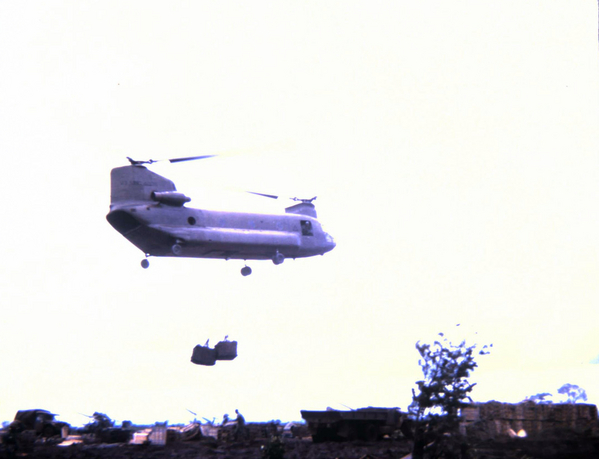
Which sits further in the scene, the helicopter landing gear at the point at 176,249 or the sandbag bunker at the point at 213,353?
the sandbag bunker at the point at 213,353

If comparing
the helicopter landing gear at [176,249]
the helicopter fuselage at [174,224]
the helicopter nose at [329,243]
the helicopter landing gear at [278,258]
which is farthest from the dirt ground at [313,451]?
the helicopter nose at [329,243]

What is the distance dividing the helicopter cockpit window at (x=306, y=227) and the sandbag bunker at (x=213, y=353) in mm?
8277

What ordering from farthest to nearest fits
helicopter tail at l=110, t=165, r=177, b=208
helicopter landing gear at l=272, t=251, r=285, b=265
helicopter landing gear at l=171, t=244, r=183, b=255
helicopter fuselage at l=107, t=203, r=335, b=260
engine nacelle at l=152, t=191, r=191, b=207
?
1. helicopter landing gear at l=272, t=251, r=285, b=265
2. engine nacelle at l=152, t=191, r=191, b=207
3. helicopter tail at l=110, t=165, r=177, b=208
4. helicopter landing gear at l=171, t=244, r=183, b=255
5. helicopter fuselage at l=107, t=203, r=335, b=260

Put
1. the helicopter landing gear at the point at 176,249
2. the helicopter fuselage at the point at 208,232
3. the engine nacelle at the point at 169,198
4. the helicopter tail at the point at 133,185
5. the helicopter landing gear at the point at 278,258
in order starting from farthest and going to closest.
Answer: the helicopter landing gear at the point at 278,258
the engine nacelle at the point at 169,198
the helicopter tail at the point at 133,185
the helicopter landing gear at the point at 176,249
the helicopter fuselage at the point at 208,232

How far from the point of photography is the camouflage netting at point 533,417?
107 ft

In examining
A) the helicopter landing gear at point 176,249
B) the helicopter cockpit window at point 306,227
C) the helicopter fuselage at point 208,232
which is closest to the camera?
the helicopter fuselage at point 208,232

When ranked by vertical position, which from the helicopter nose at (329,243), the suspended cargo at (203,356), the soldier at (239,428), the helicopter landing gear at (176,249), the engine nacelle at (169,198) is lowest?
the soldier at (239,428)

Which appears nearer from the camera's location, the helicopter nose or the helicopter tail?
the helicopter tail

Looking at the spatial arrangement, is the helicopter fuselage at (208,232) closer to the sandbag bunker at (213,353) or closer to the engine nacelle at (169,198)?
the engine nacelle at (169,198)

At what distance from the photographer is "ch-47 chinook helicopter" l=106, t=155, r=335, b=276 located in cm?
3238


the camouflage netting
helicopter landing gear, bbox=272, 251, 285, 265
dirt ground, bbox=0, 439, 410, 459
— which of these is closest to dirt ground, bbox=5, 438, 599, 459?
dirt ground, bbox=0, 439, 410, 459

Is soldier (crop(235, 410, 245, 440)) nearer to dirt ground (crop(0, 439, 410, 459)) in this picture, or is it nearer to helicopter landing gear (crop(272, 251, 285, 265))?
dirt ground (crop(0, 439, 410, 459))

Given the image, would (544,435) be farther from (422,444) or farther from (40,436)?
(40,436)

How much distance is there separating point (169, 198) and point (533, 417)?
20338mm
